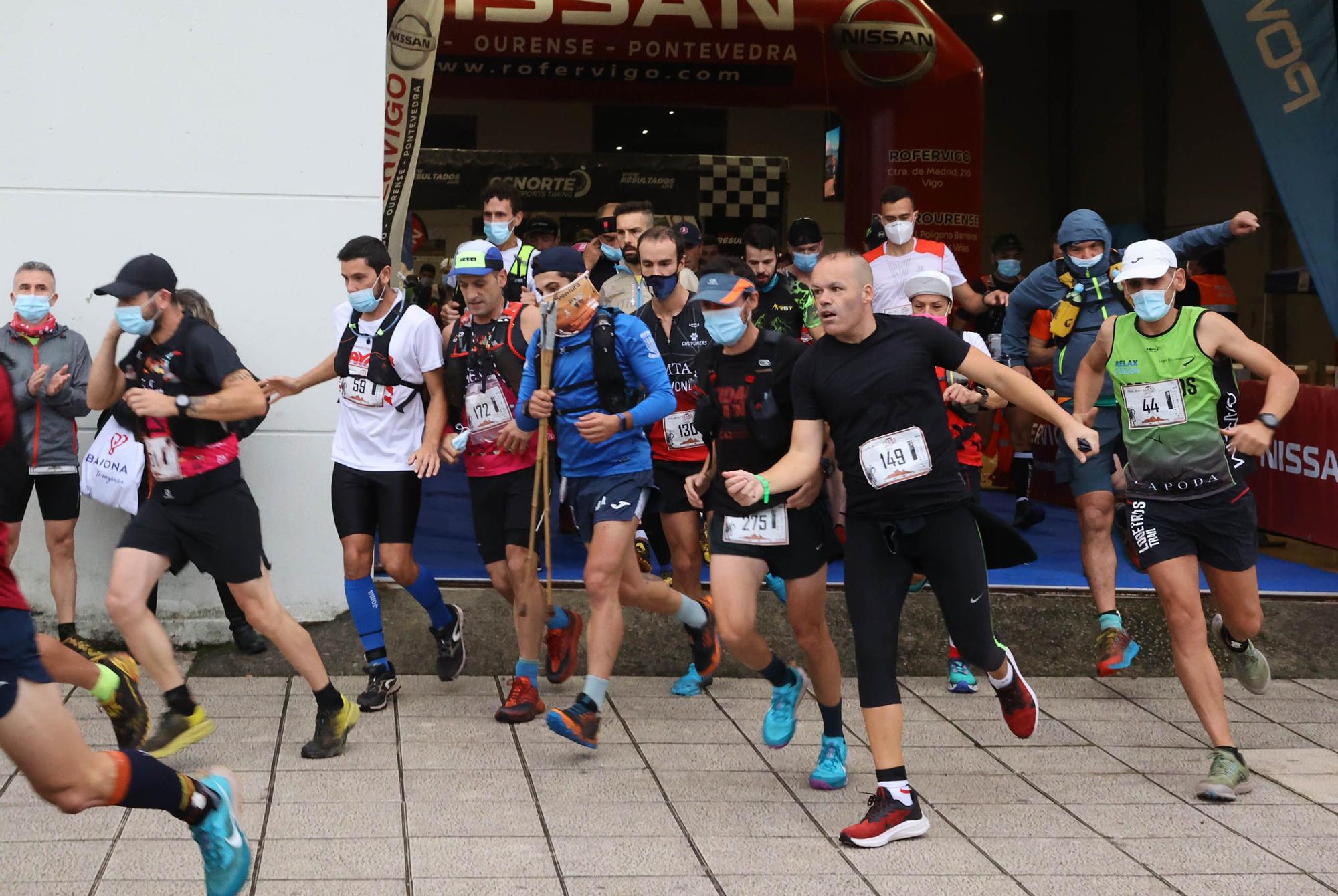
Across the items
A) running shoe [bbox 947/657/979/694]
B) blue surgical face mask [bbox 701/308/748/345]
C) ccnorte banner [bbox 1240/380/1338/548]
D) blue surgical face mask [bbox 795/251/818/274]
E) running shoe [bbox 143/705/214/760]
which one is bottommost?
running shoe [bbox 947/657/979/694]

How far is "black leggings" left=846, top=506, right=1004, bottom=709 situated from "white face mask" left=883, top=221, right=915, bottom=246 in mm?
3248

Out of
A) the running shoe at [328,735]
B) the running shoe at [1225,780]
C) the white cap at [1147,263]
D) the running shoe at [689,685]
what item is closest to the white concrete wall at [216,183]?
the running shoe at [328,735]

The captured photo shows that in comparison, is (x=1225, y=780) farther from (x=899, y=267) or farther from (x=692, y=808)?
(x=899, y=267)

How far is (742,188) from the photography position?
18.5 m

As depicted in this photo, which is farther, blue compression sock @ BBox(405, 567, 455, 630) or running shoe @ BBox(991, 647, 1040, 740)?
A: blue compression sock @ BBox(405, 567, 455, 630)

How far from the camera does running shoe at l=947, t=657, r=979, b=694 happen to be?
671 centimetres

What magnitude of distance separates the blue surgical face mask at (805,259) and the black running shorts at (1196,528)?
3235mm

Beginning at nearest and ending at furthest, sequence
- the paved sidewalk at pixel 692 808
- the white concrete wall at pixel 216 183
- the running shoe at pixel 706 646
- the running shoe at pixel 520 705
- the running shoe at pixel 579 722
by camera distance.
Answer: the paved sidewalk at pixel 692 808 < the running shoe at pixel 579 722 < the running shoe at pixel 520 705 < the running shoe at pixel 706 646 < the white concrete wall at pixel 216 183

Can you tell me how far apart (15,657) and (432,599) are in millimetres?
3120

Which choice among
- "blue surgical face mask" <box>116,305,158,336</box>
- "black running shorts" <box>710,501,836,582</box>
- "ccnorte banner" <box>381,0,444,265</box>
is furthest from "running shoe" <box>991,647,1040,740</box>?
"ccnorte banner" <box>381,0,444,265</box>

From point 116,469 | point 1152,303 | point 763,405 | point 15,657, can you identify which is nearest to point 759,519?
point 763,405

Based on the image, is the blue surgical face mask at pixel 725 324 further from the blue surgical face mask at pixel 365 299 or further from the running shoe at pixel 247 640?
the running shoe at pixel 247 640

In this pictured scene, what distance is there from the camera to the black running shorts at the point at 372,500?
19.9ft

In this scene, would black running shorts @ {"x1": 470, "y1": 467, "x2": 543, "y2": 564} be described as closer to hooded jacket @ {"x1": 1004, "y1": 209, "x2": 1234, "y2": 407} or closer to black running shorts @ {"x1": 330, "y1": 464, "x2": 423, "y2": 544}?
black running shorts @ {"x1": 330, "y1": 464, "x2": 423, "y2": 544}
